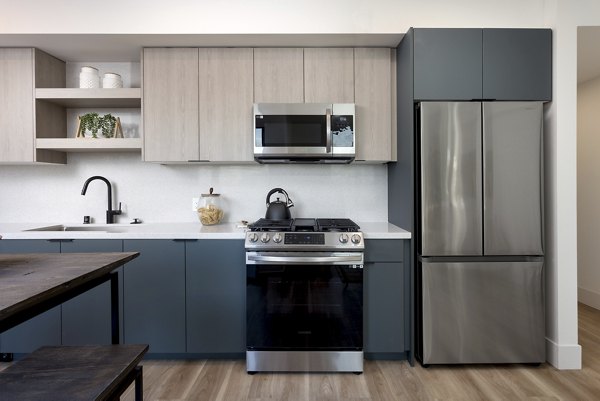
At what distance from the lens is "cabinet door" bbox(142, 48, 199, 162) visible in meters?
2.58

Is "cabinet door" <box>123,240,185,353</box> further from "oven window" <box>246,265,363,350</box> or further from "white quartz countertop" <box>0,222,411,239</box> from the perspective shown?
"oven window" <box>246,265,363,350</box>

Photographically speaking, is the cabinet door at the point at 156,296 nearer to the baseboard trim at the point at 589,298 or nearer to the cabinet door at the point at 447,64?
the cabinet door at the point at 447,64

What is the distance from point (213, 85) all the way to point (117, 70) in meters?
0.94

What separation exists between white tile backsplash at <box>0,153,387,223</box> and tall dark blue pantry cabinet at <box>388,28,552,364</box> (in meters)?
0.68

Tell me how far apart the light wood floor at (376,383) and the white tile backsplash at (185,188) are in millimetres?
1144

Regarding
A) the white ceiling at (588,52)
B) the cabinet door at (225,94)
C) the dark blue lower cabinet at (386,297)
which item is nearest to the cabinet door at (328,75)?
the cabinet door at (225,94)

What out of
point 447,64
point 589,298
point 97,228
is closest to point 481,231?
point 447,64

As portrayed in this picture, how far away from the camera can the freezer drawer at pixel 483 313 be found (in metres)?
2.25

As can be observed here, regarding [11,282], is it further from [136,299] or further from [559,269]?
[559,269]

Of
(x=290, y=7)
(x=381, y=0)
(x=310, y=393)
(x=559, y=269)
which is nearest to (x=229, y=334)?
(x=310, y=393)

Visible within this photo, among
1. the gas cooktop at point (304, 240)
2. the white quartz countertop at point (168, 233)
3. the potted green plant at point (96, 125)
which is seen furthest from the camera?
the potted green plant at point (96, 125)

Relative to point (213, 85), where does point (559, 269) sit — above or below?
below

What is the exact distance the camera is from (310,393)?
2031mm

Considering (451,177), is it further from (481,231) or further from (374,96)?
(374,96)
